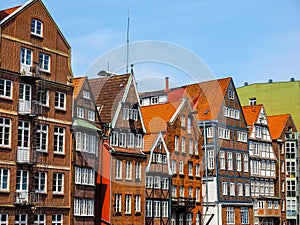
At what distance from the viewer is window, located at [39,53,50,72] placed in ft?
135

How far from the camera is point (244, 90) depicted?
9231cm

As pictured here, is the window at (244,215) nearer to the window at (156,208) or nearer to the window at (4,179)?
the window at (156,208)

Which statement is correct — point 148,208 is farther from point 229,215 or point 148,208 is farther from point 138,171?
point 229,215

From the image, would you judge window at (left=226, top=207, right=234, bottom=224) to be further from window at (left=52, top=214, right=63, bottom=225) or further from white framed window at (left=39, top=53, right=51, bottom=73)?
white framed window at (left=39, top=53, right=51, bottom=73)

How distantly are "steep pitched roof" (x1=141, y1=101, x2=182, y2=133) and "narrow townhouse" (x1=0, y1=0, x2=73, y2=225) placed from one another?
A: 14.0m

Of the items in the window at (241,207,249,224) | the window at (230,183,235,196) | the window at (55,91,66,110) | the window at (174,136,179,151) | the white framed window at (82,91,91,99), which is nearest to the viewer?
the window at (55,91,66,110)

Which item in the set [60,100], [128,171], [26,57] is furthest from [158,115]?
[26,57]

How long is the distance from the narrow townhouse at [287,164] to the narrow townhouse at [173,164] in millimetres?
16425

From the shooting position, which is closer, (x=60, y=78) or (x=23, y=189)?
(x=23, y=189)

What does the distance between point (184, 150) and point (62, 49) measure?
1909 cm

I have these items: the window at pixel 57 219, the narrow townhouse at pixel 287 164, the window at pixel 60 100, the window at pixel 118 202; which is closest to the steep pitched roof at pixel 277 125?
the narrow townhouse at pixel 287 164

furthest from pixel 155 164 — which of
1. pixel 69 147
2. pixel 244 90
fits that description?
pixel 244 90

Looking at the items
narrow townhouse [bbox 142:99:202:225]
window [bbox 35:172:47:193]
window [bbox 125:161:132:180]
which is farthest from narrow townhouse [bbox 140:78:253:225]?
window [bbox 35:172:47:193]

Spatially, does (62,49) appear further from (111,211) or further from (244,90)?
(244,90)
